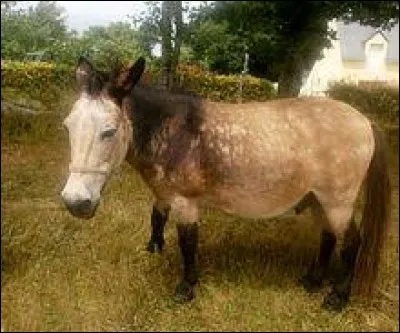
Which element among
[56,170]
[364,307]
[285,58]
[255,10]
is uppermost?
[255,10]

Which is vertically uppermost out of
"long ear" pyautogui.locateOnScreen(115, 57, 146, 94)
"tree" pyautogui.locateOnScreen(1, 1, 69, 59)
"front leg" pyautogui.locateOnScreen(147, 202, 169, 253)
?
"tree" pyautogui.locateOnScreen(1, 1, 69, 59)

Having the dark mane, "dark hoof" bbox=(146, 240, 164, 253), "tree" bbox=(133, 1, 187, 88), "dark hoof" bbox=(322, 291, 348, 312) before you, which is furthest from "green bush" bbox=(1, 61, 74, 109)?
"dark hoof" bbox=(322, 291, 348, 312)

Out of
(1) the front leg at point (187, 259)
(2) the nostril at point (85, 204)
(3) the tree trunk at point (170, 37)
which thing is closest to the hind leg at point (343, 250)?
(1) the front leg at point (187, 259)

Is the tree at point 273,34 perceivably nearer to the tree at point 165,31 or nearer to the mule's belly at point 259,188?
the tree at point 165,31

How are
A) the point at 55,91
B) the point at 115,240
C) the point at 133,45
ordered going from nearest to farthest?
1. the point at 115,240
2. the point at 133,45
3. the point at 55,91

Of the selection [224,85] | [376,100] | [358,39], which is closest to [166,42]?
[224,85]

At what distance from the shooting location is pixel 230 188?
325cm

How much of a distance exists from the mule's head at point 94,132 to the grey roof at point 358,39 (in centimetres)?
235

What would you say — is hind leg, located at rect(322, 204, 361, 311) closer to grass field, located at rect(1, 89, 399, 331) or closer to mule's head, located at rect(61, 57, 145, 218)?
grass field, located at rect(1, 89, 399, 331)

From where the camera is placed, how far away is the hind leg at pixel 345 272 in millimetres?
3377

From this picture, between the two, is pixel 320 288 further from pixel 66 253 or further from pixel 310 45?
pixel 310 45

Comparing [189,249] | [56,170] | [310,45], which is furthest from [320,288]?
[56,170]

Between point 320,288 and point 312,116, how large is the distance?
43.8 inches

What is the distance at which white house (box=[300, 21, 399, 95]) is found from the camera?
14.2 feet
